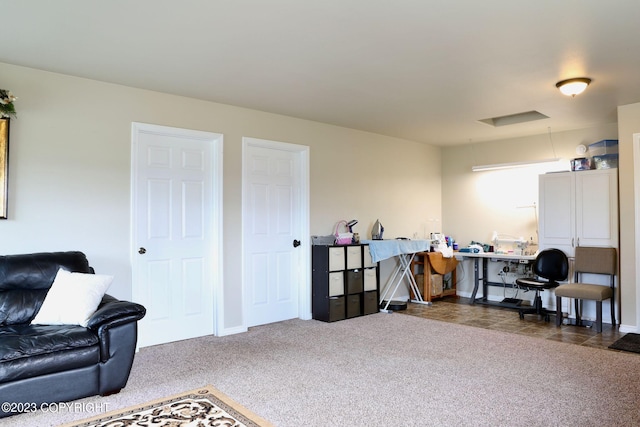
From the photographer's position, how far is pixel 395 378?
322cm

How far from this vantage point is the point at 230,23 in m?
2.75

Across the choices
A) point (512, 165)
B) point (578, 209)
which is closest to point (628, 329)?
point (578, 209)

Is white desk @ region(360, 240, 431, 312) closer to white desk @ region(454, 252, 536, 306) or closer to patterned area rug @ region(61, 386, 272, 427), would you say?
white desk @ region(454, 252, 536, 306)

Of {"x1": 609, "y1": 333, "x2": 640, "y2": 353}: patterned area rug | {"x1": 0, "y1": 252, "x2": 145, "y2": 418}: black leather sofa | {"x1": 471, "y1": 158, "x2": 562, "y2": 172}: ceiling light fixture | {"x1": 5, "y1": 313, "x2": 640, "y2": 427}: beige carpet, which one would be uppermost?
{"x1": 471, "y1": 158, "x2": 562, "y2": 172}: ceiling light fixture

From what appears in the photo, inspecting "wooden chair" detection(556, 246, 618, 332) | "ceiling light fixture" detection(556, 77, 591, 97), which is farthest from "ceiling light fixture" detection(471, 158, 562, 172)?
"ceiling light fixture" detection(556, 77, 591, 97)

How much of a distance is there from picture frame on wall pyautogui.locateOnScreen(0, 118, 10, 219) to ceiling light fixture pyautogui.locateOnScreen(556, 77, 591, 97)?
4587 mm

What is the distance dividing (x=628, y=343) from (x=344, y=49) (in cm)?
380

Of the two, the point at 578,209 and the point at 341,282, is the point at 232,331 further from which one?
the point at 578,209

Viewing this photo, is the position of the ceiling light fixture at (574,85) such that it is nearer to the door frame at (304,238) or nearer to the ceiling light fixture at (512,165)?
the ceiling light fixture at (512,165)

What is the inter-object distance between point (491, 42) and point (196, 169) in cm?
293

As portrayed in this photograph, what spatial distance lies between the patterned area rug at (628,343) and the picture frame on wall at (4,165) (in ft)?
17.3

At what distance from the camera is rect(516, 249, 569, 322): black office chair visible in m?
5.26

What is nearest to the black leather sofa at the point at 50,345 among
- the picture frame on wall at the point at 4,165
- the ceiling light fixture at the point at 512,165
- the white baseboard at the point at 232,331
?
the picture frame on wall at the point at 4,165

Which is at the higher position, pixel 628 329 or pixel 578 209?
pixel 578 209
